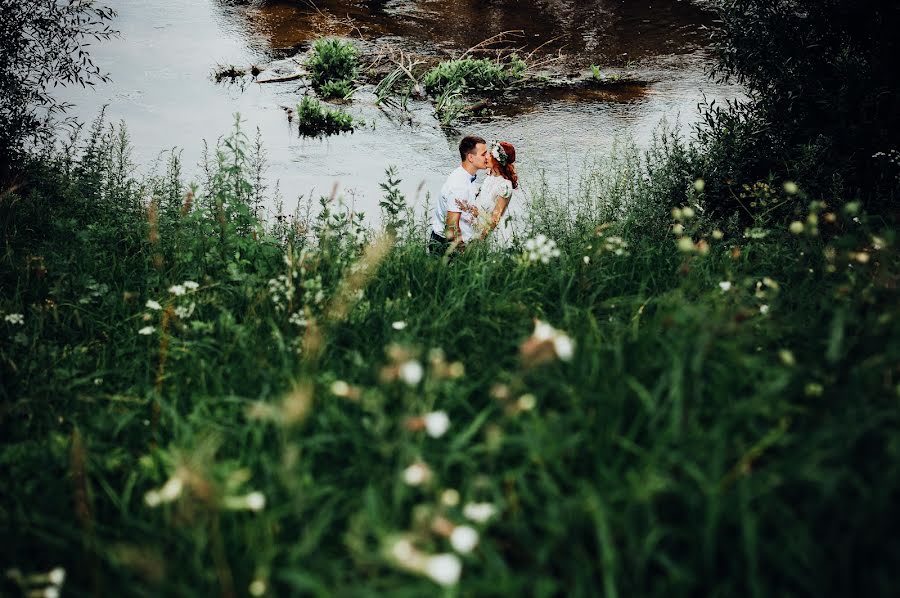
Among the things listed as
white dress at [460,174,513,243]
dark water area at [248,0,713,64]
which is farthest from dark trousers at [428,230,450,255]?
dark water area at [248,0,713,64]

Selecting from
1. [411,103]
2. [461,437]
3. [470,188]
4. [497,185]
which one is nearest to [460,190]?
[470,188]

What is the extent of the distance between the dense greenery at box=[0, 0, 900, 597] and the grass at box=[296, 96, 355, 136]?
6292mm

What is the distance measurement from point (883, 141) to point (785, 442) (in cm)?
458

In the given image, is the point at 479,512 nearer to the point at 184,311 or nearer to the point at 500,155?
the point at 184,311

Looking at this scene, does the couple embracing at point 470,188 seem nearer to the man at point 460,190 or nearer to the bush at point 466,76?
the man at point 460,190

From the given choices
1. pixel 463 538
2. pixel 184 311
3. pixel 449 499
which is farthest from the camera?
pixel 184 311

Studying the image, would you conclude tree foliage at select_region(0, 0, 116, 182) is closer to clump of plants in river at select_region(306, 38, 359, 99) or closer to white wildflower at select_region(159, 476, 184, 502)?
clump of plants in river at select_region(306, 38, 359, 99)

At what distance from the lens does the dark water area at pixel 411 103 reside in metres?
8.91

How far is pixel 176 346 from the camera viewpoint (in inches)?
131

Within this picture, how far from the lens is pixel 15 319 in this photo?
3.47m

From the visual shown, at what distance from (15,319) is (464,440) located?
2.57 meters

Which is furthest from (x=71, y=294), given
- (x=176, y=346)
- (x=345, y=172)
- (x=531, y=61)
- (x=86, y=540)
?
(x=531, y=61)

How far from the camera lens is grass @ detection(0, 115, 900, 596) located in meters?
1.90

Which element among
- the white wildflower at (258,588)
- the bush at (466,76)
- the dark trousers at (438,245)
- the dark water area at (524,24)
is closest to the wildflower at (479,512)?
the white wildflower at (258,588)
